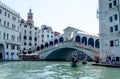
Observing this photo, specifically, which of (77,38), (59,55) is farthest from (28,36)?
(77,38)

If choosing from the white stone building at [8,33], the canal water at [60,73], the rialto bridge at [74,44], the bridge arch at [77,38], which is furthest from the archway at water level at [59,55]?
the canal water at [60,73]

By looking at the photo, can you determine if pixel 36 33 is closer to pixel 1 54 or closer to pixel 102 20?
pixel 1 54

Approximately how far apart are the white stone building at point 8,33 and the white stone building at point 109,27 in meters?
18.5

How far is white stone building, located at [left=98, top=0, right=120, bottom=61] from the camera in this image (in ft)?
92.2

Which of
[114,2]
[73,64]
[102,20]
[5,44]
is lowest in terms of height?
[73,64]

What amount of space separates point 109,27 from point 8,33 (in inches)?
833

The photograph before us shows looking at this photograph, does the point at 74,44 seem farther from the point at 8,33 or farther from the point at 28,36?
the point at 28,36

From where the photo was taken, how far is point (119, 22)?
2775cm

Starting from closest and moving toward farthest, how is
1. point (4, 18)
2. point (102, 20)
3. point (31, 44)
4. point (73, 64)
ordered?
point (73, 64), point (102, 20), point (4, 18), point (31, 44)

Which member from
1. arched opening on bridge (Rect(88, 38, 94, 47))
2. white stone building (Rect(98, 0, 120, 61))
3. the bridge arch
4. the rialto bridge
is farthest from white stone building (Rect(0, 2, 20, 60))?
white stone building (Rect(98, 0, 120, 61))

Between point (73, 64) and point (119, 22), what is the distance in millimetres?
7560

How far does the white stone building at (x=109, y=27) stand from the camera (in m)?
28.1

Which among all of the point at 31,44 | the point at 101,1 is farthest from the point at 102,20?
the point at 31,44

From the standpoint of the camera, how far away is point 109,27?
29.9 m
